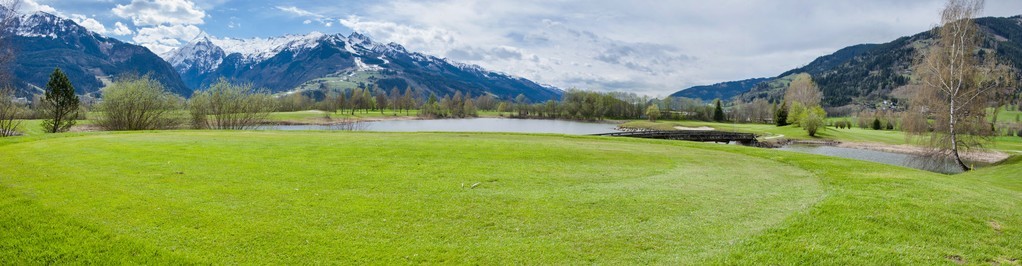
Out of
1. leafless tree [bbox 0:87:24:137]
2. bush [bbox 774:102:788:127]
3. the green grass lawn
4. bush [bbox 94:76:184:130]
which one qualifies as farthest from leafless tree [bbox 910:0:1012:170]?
bush [bbox 774:102:788:127]

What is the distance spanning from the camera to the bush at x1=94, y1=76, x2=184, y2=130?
5028 centimetres

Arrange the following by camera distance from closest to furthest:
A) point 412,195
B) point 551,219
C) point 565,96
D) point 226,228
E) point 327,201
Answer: point 226,228 < point 551,219 < point 327,201 < point 412,195 < point 565,96

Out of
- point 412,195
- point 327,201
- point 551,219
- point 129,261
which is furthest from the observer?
point 412,195

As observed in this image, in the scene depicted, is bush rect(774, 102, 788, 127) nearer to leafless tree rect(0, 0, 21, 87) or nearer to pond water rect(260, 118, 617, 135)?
pond water rect(260, 118, 617, 135)

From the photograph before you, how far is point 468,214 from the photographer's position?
34.5 ft

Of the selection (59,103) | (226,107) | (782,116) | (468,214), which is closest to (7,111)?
(59,103)

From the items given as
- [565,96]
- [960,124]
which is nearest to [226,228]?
[960,124]

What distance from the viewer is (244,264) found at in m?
7.34

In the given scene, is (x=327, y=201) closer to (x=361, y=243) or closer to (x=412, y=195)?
(x=412, y=195)

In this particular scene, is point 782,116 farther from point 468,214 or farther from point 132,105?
point 132,105

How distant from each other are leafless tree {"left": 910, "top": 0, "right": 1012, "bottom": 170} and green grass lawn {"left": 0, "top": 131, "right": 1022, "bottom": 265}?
22.7 metres

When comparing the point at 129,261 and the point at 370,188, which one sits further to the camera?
the point at 370,188

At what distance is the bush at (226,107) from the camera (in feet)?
198

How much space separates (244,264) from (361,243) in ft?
5.90
